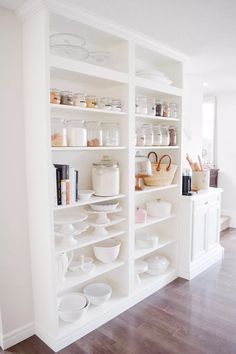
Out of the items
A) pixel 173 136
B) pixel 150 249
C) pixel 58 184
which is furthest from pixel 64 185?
pixel 173 136

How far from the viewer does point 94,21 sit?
78.6 inches

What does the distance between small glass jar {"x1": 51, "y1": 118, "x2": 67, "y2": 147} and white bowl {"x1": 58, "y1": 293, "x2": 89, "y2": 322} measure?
1.23 m

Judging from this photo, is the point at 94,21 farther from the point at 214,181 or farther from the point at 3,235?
the point at 214,181

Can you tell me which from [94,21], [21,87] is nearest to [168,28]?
[94,21]

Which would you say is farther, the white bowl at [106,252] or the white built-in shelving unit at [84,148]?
the white bowl at [106,252]

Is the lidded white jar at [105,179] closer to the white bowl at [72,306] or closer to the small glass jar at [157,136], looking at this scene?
the small glass jar at [157,136]

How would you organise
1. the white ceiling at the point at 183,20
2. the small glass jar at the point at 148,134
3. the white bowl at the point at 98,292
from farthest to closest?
the small glass jar at the point at 148,134 → the white bowl at the point at 98,292 → the white ceiling at the point at 183,20

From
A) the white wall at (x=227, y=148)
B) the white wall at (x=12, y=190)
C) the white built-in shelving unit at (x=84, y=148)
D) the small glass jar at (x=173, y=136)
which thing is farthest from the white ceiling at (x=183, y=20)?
the white wall at (x=227, y=148)

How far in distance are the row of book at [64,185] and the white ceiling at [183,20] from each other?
1078mm

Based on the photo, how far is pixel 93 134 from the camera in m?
2.22

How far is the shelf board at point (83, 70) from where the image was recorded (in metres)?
1.83

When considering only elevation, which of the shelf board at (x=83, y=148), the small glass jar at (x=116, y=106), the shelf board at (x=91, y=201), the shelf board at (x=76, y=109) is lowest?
the shelf board at (x=91, y=201)

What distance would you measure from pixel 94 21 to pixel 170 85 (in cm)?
111

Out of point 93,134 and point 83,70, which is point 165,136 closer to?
point 93,134
